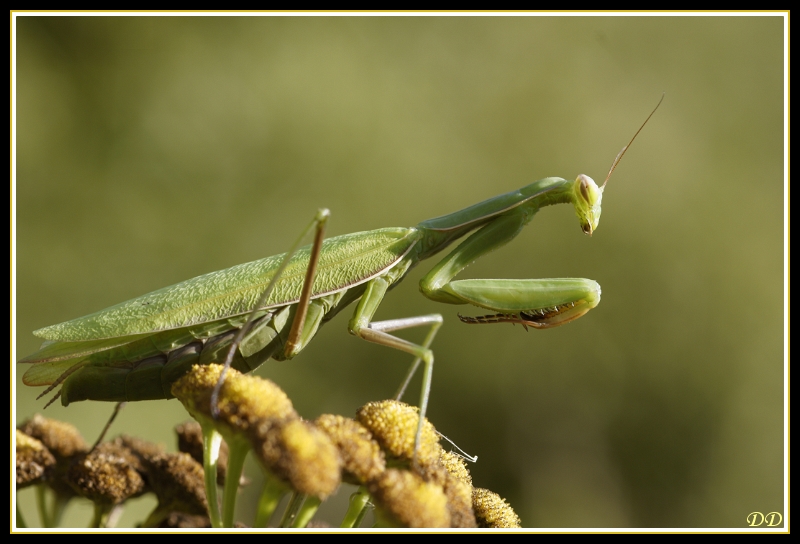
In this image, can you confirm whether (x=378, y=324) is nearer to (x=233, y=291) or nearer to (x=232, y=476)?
(x=233, y=291)

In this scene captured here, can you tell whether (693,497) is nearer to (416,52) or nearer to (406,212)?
(406,212)

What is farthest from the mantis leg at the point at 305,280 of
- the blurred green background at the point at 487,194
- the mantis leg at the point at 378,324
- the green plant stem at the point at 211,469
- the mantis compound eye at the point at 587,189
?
the blurred green background at the point at 487,194

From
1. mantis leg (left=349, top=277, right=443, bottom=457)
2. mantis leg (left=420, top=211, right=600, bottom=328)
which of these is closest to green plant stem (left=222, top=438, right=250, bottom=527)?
mantis leg (left=349, top=277, right=443, bottom=457)

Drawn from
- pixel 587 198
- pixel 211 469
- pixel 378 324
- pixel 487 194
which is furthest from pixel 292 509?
pixel 487 194

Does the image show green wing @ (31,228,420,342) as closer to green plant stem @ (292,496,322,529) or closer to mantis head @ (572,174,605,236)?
mantis head @ (572,174,605,236)

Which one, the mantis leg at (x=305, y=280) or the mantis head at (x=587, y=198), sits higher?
the mantis head at (x=587, y=198)

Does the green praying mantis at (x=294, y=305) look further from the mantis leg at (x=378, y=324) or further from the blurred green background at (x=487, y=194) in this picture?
the blurred green background at (x=487, y=194)
